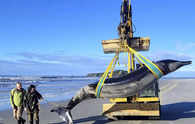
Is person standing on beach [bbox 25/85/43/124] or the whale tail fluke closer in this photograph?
the whale tail fluke

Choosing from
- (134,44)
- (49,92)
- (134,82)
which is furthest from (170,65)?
(49,92)

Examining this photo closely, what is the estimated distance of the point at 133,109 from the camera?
7531mm

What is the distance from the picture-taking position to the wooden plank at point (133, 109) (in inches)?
290

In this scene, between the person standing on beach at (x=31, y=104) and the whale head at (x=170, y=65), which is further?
the person standing on beach at (x=31, y=104)

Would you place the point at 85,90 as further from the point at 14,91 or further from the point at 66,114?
the point at 14,91

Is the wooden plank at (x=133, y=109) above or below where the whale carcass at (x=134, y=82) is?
below

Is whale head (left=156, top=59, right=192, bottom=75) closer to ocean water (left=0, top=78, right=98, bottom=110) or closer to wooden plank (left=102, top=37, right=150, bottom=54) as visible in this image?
wooden plank (left=102, top=37, right=150, bottom=54)

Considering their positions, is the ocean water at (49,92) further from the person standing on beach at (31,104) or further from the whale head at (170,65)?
the whale head at (170,65)

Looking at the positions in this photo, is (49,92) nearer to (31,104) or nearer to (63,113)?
(31,104)

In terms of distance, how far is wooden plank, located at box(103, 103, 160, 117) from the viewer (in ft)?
24.2

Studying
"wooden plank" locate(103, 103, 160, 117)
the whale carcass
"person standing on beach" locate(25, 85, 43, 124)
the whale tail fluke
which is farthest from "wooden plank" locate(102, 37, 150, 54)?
"person standing on beach" locate(25, 85, 43, 124)

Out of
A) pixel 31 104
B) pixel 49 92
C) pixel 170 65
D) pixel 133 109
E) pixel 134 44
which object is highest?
pixel 134 44

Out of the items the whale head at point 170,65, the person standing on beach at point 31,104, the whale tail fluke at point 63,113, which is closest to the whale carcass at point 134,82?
the whale head at point 170,65

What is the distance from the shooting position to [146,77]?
19.4 ft
